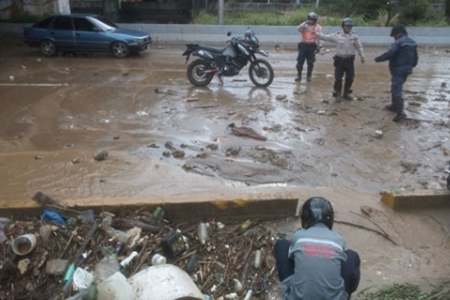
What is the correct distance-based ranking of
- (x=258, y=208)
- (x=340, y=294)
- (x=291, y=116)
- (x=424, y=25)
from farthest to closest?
(x=424, y=25) → (x=291, y=116) → (x=258, y=208) → (x=340, y=294)

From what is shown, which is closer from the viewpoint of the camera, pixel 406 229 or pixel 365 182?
pixel 406 229

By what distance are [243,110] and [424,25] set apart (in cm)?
1420

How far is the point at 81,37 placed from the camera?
45.4ft

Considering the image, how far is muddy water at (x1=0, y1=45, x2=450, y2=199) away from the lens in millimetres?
6055

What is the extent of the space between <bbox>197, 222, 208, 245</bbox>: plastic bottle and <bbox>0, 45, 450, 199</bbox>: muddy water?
133 centimetres

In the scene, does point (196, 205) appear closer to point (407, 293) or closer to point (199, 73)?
point (407, 293)

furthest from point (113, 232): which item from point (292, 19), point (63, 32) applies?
point (292, 19)

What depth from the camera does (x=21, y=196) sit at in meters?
5.46

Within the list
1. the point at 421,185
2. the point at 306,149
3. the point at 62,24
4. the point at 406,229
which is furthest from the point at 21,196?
the point at 62,24

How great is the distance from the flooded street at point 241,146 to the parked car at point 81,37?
2.65m

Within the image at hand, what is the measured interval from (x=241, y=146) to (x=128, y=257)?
347 centimetres

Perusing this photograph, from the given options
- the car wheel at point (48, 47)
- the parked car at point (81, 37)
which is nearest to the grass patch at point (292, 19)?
the parked car at point (81, 37)

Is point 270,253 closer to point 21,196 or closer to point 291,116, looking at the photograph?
point 21,196

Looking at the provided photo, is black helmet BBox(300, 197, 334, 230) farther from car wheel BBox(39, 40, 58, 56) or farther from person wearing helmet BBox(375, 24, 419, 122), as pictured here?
car wheel BBox(39, 40, 58, 56)
